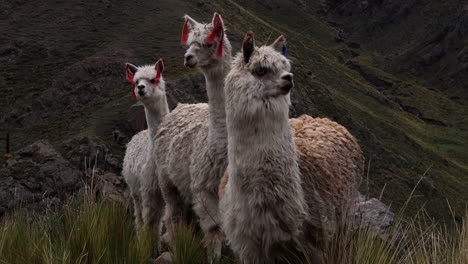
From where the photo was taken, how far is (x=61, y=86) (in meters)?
44.8

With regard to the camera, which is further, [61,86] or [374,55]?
[374,55]

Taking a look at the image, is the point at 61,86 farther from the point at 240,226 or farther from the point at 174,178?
the point at 240,226

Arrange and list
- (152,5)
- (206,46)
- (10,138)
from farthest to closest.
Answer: (152,5) → (10,138) → (206,46)

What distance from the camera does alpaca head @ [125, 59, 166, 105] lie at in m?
9.04

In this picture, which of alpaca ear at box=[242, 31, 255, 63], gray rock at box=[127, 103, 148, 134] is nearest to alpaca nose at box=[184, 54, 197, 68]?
alpaca ear at box=[242, 31, 255, 63]

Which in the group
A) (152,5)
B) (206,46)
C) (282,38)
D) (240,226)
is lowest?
(152,5)

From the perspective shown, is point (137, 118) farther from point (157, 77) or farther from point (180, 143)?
point (180, 143)

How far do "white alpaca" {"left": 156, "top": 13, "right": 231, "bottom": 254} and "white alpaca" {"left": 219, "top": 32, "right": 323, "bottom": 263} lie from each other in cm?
129

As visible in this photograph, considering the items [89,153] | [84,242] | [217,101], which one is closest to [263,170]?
[84,242]

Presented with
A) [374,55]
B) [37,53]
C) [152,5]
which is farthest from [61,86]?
Answer: [374,55]

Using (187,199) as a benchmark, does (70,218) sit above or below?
above

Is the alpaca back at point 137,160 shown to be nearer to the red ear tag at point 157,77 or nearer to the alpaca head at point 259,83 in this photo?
the red ear tag at point 157,77

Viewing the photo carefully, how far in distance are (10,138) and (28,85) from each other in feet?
26.7

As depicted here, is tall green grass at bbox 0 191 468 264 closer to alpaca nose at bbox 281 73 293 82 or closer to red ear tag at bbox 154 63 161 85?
alpaca nose at bbox 281 73 293 82
